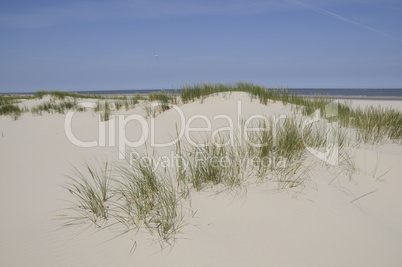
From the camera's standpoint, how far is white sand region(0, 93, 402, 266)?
4.94ft

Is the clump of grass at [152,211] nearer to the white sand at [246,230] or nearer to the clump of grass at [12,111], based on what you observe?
the white sand at [246,230]

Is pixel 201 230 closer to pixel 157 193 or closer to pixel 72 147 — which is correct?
pixel 157 193

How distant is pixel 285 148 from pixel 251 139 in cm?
50

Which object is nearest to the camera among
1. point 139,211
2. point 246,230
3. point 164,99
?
point 246,230

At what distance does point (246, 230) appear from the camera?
69.6 inches

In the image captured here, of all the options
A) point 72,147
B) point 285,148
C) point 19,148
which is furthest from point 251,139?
point 19,148

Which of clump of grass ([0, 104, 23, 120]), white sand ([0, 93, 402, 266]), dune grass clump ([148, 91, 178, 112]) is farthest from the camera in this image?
clump of grass ([0, 104, 23, 120])

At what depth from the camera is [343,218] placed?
1901 mm

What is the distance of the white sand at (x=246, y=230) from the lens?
4.94 feet

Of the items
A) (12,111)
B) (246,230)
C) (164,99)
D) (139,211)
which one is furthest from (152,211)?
(12,111)

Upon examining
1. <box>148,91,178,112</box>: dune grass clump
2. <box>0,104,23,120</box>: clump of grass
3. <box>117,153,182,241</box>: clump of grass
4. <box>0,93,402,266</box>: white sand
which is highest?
<box>148,91,178,112</box>: dune grass clump

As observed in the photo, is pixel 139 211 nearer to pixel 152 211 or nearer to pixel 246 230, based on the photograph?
pixel 152 211

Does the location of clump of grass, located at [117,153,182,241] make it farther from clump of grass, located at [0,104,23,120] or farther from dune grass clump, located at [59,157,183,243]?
clump of grass, located at [0,104,23,120]

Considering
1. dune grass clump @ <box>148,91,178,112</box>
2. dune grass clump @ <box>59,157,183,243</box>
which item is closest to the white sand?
dune grass clump @ <box>59,157,183,243</box>
